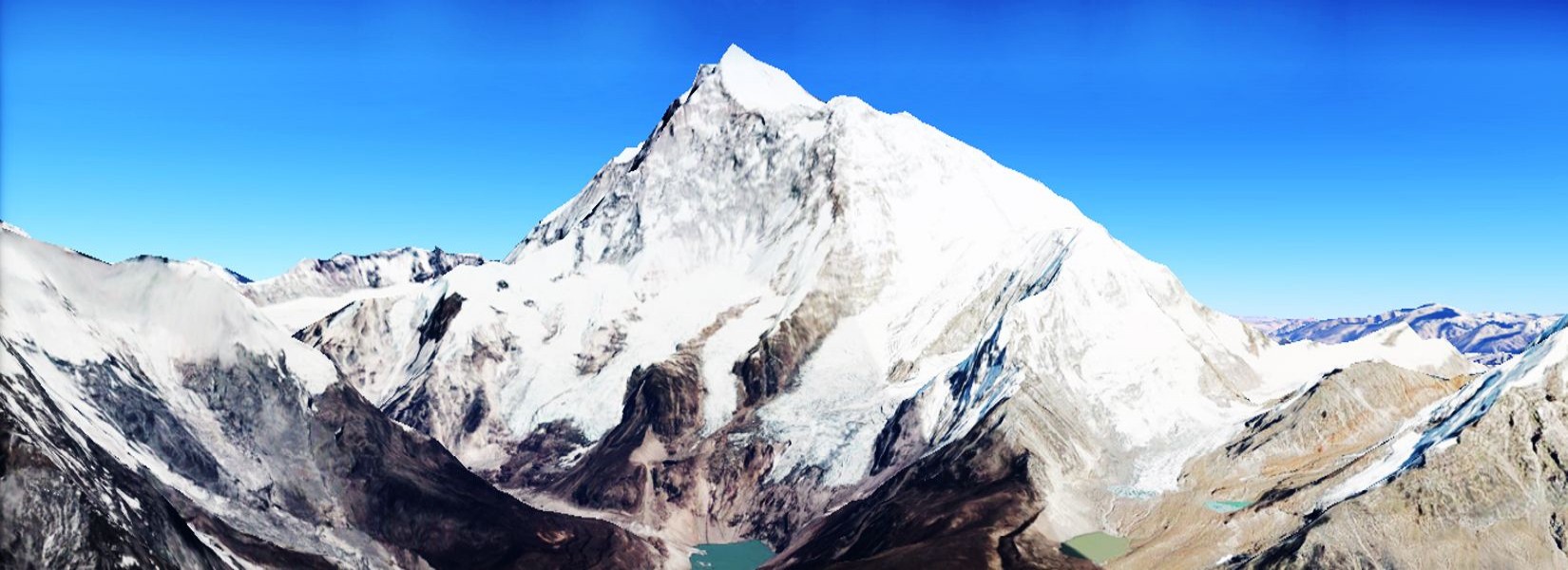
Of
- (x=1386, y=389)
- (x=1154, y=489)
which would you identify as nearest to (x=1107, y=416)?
(x=1154, y=489)

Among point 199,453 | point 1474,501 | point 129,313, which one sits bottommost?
point 1474,501

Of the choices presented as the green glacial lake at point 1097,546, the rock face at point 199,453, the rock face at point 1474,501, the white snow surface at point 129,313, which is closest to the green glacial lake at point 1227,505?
the green glacial lake at point 1097,546

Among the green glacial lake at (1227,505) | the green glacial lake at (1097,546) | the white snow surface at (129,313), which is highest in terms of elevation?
the white snow surface at (129,313)

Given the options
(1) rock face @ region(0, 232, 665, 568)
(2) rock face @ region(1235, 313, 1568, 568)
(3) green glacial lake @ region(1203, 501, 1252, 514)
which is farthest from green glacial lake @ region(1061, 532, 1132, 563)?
(1) rock face @ region(0, 232, 665, 568)

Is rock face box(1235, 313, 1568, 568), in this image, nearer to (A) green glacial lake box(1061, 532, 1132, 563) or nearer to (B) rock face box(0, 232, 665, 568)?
(A) green glacial lake box(1061, 532, 1132, 563)

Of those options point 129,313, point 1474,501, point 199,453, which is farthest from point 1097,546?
point 129,313

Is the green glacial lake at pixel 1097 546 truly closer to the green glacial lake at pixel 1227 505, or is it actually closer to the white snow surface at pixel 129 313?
the green glacial lake at pixel 1227 505

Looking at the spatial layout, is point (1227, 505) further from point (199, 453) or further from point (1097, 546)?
point (199, 453)
